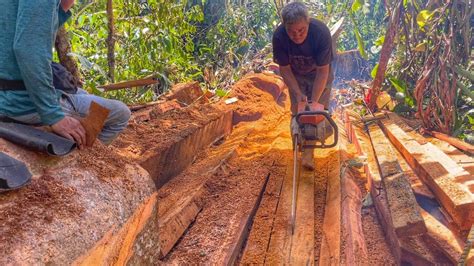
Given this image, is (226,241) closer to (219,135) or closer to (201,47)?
(219,135)

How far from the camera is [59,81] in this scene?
2400 millimetres

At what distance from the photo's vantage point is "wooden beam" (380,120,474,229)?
2.71m

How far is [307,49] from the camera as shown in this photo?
3.96 metres

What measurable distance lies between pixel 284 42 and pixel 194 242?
2.30m

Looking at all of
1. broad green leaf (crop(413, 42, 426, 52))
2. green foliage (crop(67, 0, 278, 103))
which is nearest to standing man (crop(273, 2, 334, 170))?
broad green leaf (crop(413, 42, 426, 52))

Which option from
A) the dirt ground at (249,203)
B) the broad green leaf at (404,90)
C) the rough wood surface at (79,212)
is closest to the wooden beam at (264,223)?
the dirt ground at (249,203)

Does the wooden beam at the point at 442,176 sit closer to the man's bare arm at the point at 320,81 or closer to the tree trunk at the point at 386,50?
the man's bare arm at the point at 320,81

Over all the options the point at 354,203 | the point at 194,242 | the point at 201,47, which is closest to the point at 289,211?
the point at 354,203

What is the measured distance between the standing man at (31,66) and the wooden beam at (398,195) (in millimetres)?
2153

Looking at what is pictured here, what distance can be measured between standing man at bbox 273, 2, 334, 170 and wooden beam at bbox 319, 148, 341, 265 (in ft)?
1.16

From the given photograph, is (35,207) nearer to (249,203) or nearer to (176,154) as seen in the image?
(249,203)

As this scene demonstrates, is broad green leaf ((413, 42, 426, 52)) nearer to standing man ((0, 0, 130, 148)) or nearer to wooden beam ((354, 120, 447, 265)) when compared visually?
wooden beam ((354, 120, 447, 265))

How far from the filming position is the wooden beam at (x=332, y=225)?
8.32 ft

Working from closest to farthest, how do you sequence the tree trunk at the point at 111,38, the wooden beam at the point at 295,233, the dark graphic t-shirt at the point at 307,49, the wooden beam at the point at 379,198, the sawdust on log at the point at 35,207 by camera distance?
the sawdust on log at the point at 35,207, the wooden beam at the point at 295,233, the wooden beam at the point at 379,198, the dark graphic t-shirt at the point at 307,49, the tree trunk at the point at 111,38
